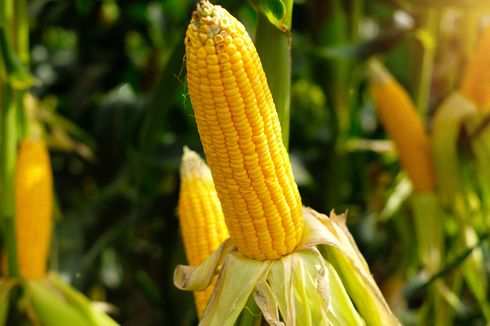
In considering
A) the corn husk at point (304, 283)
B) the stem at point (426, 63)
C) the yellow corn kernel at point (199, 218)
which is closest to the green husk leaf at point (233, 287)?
the corn husk at point (304, 283)

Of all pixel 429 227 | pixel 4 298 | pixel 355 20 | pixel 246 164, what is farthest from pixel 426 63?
pixel 246 164

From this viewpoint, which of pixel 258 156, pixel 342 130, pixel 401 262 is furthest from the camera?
pixel 401 262

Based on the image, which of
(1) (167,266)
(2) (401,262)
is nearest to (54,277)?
(1) (167,266)

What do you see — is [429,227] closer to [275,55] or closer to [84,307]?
[84,307]

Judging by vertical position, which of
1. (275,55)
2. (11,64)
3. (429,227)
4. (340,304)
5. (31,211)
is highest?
(275,55)

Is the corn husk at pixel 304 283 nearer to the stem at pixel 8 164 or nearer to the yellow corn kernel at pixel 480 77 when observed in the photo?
the stem at pixel 8 164

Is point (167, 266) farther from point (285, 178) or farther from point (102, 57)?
point (285, 178)

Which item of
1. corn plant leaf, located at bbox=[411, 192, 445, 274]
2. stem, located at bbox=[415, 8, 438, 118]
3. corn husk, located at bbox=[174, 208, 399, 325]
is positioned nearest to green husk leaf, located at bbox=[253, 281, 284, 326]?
corn husk, located at bbox=[174, 208, 399, 325]
